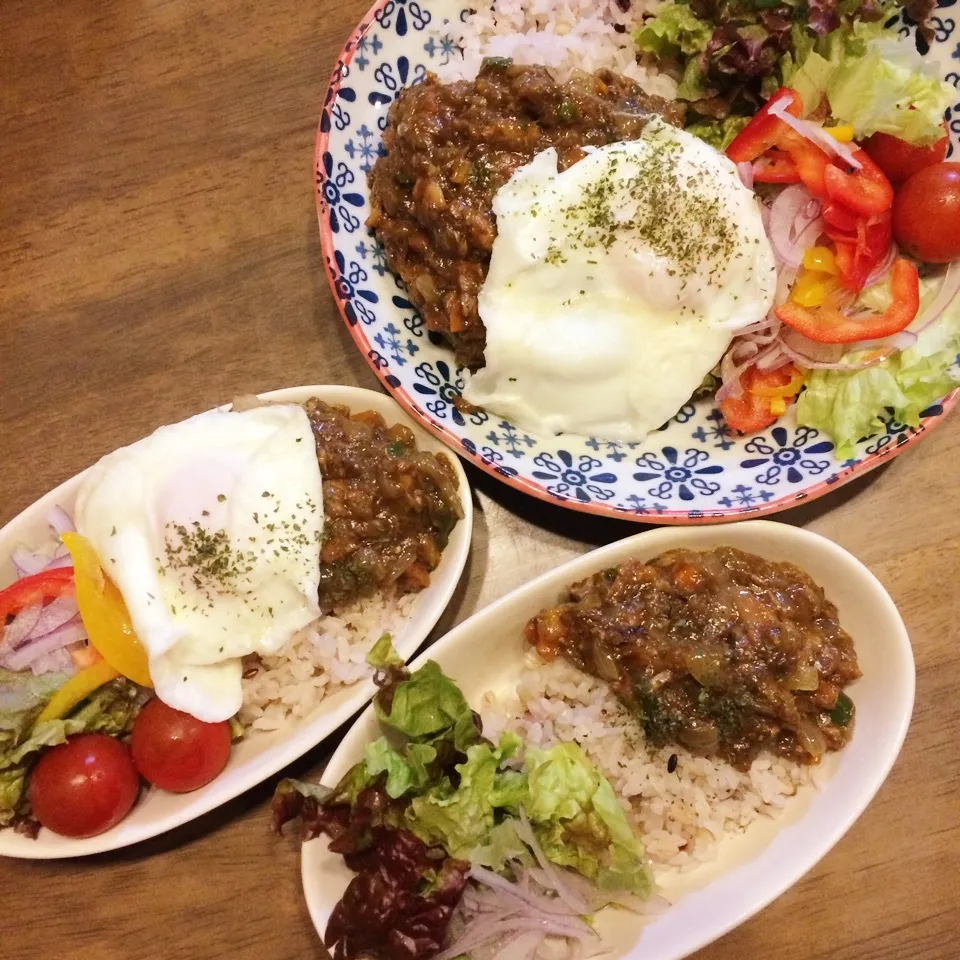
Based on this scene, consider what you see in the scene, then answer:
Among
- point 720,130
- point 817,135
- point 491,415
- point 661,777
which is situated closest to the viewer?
point 661,777

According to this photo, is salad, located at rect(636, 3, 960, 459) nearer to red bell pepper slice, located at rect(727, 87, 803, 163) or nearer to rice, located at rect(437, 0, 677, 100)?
red bell pepper slice, located at rect(727, 87, 803, 163)

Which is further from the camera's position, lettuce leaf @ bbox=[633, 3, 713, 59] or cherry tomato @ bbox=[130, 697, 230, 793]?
lettuce leaf @ bbox=[633, 3, 713, 59]

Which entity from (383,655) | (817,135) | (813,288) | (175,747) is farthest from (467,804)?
(817,135)

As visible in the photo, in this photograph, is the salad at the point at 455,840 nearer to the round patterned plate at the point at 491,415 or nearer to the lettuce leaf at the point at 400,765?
the lettuce leaf at the point at 400,765

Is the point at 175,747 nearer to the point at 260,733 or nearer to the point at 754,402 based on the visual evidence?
the point at 260,733

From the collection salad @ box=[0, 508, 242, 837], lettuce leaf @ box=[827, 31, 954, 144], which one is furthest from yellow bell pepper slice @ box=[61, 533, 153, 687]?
lettuce leaf @ box=[827, 31, 954, 144]

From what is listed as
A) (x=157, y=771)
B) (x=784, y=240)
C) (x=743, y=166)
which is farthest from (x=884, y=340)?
(x=157, y=771)
